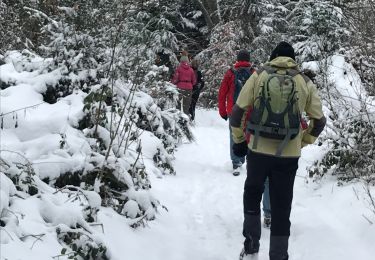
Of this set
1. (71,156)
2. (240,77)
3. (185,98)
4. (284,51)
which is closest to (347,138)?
(240,77)

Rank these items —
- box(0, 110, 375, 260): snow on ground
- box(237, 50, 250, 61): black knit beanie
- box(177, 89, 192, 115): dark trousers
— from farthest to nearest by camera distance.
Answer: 1. box(177, 89, 192, 115): dark trousers
2. box(237, 50, 250, 61): black knit beanie
3. box(0, 110, 375, 260): snow on ground

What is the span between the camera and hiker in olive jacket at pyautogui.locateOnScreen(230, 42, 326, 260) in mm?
4047

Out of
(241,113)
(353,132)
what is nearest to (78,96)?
(241,113)

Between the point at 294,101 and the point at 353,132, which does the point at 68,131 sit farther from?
the point at 353,132

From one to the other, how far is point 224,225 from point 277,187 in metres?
1.69

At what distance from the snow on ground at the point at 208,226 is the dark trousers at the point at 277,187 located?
53 centimetres

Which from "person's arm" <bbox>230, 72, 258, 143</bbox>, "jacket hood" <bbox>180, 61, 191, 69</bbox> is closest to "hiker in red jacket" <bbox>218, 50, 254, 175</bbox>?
"person's arm" <bbox>230, 72, 258, 143</bbox>

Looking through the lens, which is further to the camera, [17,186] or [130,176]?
[130,176]

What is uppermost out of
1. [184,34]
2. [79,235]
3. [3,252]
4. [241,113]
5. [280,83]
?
[280,83]

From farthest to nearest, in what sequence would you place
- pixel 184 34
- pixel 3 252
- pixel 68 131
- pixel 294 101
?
1. pixel 184 34
2. pixel 68 131
3. pixel 294 101
4. pixel 3 252

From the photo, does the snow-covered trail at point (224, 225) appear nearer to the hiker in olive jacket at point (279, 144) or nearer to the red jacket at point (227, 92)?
the hiker in olive jacket at point (279, 144)

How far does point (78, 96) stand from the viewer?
583 centimetres

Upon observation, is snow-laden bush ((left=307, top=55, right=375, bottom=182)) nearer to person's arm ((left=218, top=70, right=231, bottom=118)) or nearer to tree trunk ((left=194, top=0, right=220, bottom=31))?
person's arm ((left=218, top=70, right=231, bottom=118))

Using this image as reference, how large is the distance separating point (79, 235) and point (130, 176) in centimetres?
143
